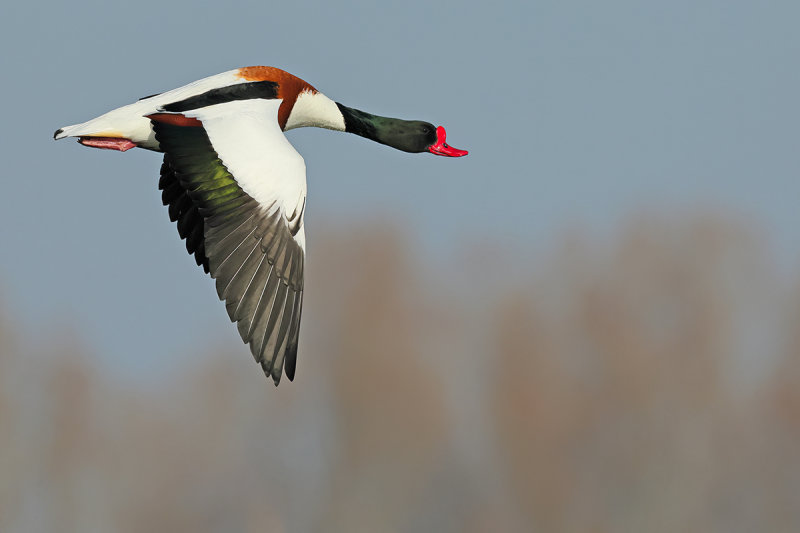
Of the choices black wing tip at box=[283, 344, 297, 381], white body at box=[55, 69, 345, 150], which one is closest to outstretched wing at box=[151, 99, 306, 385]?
black wing tip at box=[283, 344, 297, 381]

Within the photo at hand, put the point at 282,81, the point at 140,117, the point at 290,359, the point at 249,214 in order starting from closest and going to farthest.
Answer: the point at 290,359, the point at 249,214, the point at 140,117, the point at 282,81

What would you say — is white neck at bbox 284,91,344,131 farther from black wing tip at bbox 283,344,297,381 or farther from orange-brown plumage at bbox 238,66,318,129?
black wing tip at bbox 283,344,297,381

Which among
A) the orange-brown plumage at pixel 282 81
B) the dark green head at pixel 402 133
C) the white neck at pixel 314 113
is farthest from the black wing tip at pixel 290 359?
the dark green head at pixel 402 133

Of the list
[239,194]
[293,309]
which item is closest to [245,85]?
[239,194]

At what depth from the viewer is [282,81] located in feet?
31.9

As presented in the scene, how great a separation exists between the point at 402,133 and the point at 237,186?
3488 mm

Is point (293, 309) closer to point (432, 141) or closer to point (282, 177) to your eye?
point (282, 177)

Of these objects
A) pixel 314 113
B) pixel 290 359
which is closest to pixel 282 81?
pixel 314 113

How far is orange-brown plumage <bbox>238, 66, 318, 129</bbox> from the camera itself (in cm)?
962

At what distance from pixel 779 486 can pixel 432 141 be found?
1706 cm

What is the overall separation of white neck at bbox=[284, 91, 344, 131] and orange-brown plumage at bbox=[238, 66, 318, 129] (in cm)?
10

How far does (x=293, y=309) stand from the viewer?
8023 mm

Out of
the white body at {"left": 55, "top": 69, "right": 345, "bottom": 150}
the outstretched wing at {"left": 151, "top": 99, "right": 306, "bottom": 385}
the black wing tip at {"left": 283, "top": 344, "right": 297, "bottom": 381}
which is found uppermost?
the white body at {"left": 55, "top": 69, "right": 345, "bottom": 150}

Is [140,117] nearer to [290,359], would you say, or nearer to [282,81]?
[282,81]
